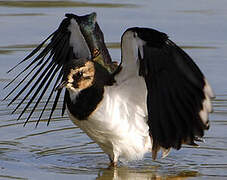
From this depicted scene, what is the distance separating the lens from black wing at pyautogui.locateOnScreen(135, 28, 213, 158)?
834cm

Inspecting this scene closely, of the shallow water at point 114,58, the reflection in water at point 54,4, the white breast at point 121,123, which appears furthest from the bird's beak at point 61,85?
the reflection in water at point 54,4

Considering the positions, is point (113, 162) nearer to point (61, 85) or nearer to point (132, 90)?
point (132, 90)

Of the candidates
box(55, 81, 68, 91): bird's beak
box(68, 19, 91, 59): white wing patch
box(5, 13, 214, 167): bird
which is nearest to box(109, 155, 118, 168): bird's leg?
box(5, 13, 214, 167): bird

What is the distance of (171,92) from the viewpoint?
866 centimetres

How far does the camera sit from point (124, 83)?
30.2 feet

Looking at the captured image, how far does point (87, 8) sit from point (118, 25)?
3.47ft

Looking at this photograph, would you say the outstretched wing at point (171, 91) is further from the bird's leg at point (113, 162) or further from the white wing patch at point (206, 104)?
the bird's leg at point (113, 162)


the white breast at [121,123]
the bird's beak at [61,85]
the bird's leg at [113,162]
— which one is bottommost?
the bird's leg at [113,162]

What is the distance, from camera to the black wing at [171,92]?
8.34 m

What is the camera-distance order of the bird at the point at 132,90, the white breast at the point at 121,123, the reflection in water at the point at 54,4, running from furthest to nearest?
the reflection in water at the point at 54,4 < the white breast at the point at 121,123 < the bird at the point at 132,90

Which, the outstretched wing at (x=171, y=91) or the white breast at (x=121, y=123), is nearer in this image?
the outstretched wing at (x=171, y=91)

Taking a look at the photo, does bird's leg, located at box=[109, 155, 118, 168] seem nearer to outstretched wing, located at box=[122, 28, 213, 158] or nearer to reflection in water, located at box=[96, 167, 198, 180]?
reflection in water, located at box=[96, 167, 198, 180]

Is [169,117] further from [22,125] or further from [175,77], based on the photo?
[22,125]

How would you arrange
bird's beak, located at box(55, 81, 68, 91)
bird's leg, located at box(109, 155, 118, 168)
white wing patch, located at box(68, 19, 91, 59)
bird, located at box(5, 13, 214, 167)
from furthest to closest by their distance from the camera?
white wing patch, located at box(68, 19, 91, 59)
bird's leg, located at box(109, 155, 118, 168)
bird's beak, located at box(55, 81, 68, 91)
bird, located at box(5, 13, 214, 167)
